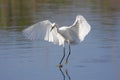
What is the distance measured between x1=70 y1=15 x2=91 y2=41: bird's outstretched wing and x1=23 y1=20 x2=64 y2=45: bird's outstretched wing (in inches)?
14.9

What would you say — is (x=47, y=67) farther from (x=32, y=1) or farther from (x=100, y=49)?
(x=32, y=1)

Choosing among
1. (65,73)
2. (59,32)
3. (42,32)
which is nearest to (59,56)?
(59,32)

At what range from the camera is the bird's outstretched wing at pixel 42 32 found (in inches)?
456

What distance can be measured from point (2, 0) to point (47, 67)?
21489 mm

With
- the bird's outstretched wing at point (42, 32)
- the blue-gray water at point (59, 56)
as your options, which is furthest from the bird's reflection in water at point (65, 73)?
the bird's outstretched wing at point (42, 32)

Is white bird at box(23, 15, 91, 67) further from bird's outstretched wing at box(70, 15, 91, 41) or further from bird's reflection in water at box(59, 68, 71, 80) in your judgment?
bird's reflection in water at box(59, 68, 71, 80)

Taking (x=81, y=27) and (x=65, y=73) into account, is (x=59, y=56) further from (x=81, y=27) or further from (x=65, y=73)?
(x=65, y=73)

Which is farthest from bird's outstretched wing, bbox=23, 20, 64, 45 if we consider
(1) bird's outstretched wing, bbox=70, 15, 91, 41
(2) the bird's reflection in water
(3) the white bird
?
(2) the bird's reflection in water

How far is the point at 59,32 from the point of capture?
1201 cm

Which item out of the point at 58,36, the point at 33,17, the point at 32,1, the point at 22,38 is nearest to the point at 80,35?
the point at 58,36

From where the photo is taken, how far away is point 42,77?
33.4 feet

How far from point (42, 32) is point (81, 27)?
0.81 m

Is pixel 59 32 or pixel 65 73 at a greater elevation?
pixel 59 32

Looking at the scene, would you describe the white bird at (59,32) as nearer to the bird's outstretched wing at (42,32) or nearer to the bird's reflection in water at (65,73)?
the bird's outstretched wing at (42,32)
